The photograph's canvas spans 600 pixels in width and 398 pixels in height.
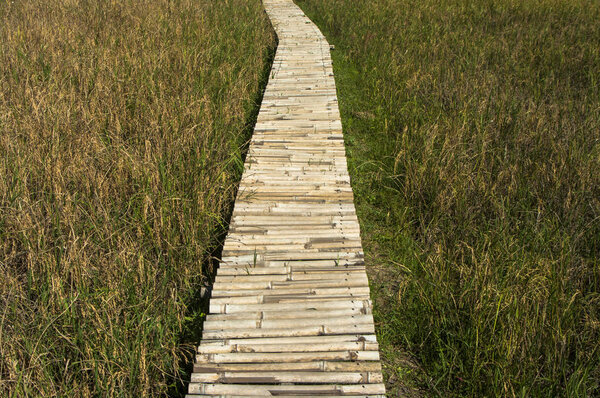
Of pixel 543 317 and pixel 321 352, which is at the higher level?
pixel 543 317

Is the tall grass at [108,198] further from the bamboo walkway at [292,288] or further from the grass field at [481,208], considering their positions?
the grass field at [481,208]

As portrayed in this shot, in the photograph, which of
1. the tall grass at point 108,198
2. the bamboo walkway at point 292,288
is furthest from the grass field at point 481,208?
the tall grass at point 108,198

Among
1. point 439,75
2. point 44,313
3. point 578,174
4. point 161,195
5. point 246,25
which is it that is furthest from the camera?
point 246,25

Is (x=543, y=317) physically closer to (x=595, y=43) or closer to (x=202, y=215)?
(x=202, y=215)

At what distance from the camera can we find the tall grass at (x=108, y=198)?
2.21m

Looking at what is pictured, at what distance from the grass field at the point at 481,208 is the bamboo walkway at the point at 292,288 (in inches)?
13.0

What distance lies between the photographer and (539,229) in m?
3.27

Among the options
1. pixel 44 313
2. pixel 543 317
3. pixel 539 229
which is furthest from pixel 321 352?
pixel 539 229

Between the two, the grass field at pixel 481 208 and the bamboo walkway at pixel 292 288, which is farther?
the grass field at pixel 481 208

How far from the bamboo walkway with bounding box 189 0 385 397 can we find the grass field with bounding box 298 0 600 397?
0.33m

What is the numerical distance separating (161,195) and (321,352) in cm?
147

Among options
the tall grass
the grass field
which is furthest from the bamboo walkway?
the grass field

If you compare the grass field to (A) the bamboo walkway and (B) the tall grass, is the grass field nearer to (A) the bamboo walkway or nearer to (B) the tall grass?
(A) the bamboo walkway

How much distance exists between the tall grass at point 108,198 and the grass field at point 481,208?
3.82ft
